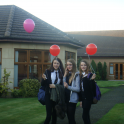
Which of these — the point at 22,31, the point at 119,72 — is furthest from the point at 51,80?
the point at 119,72

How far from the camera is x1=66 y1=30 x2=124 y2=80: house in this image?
91.0ft

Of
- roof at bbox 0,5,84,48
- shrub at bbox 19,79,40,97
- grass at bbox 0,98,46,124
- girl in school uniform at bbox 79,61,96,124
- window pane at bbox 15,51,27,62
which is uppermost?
roof at bbox 0,5,84,48

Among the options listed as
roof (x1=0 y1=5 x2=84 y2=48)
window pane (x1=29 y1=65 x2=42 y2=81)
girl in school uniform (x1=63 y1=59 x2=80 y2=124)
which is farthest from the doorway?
girl in school uniform (x1=63 y1=59 x2=80 y2=124)

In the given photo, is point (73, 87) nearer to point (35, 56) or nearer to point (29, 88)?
point (29, 88)

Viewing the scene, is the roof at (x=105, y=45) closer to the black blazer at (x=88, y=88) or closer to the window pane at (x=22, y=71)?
the window pane at (x=22, y=71)

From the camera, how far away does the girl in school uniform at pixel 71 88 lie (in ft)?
14.1

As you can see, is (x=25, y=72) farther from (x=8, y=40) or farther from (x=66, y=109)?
(x=66, y=109)

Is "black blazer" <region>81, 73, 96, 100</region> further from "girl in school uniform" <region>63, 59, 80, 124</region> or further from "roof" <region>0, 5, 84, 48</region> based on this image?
"roof" <region>0, 5, 84, 48</region>

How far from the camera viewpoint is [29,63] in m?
12.0

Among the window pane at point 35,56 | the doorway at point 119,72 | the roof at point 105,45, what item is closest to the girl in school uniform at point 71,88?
the window pane at point 35,56

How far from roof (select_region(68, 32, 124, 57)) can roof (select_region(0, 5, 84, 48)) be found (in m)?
15.2

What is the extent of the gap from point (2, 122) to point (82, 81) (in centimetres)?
285

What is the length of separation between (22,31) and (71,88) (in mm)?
8895

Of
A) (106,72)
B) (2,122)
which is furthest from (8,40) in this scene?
(106,72)
